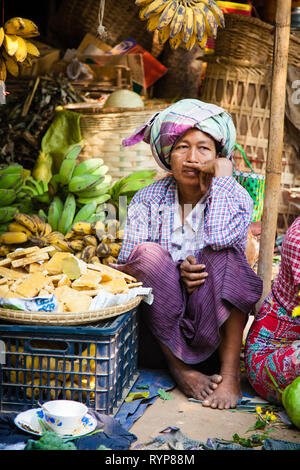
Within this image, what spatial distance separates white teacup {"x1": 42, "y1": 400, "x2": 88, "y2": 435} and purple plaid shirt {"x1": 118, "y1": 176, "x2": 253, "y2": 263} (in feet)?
3.10

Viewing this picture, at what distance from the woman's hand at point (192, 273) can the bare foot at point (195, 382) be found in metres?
0.38

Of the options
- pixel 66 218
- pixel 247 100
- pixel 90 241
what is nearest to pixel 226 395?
pixel 90 241

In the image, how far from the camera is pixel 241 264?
2717 millimetres

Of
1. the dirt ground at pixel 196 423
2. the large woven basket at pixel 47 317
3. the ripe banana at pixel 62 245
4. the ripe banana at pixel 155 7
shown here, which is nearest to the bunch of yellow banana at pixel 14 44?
the ripe banana at pixel 155 7

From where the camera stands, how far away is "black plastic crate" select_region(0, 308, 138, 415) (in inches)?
90.7

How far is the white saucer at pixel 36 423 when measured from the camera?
2082 mm

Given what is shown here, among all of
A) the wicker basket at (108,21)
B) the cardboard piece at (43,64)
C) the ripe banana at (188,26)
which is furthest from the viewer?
the wicker basket at (108,21)

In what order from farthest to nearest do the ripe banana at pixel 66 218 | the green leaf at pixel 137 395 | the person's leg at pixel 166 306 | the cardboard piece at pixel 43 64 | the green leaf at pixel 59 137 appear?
the cardboard piece at pixel 43 64 < the green leaf at pixel 59 137 < the ripe banana at pixel 66 218 < the person's leg at pixel 166 306 < the green leaf at pixel 137 395

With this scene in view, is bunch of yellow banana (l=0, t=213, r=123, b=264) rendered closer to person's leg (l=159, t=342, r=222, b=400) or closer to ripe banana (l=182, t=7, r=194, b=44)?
person's leg (l=159, t=342, r=222, b=400)

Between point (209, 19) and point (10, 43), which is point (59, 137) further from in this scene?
point (209, 19)

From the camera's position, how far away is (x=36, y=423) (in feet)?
7.02

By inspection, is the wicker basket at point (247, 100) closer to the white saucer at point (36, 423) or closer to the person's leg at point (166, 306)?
the person's leg at point (166, 306)

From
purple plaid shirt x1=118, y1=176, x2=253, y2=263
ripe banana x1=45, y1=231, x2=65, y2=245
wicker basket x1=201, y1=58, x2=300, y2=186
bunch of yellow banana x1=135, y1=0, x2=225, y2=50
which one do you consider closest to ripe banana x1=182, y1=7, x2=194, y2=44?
bunch of yellow banana x1=135, y1=0, x2=225, y2=50
